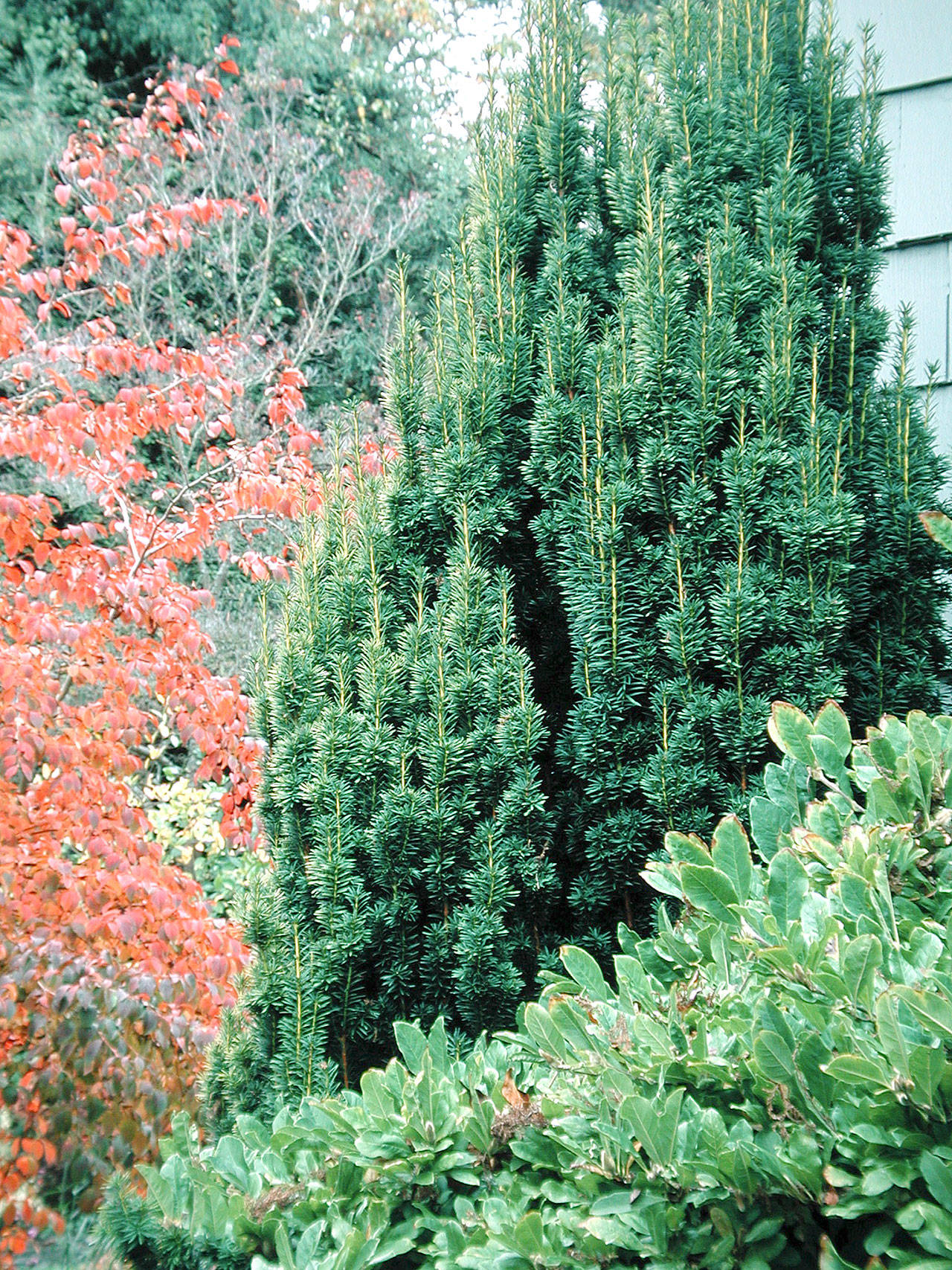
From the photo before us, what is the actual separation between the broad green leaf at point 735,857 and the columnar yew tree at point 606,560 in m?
0.66

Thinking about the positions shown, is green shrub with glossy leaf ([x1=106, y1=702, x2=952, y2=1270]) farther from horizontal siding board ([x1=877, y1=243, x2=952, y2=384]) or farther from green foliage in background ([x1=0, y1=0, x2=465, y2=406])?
green foliage in background ([x1=0, y1=0, x2=465, y2=406])

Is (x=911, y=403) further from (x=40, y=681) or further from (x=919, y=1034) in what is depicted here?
(x=40, y=681)

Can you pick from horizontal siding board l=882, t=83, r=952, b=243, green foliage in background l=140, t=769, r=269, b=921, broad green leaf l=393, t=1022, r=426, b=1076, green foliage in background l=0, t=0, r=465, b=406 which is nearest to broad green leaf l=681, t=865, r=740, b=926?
broad green leaf l=393, t=1022, r=426, b=1076

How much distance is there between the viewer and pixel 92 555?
375cm

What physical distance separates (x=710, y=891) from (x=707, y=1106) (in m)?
0.27

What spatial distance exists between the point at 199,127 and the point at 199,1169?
7290 millimetres

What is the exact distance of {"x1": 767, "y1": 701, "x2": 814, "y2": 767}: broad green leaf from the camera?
159 cm

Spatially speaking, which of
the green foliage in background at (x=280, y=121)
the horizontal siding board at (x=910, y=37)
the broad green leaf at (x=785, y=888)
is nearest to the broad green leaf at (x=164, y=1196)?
the broad green leaf at (x=785, y=888)

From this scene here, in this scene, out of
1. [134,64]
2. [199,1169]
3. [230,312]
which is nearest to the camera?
[199,1169]

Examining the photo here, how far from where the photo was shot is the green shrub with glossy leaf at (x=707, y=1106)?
1080mm

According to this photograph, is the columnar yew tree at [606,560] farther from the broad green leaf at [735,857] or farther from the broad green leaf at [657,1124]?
the broad green leaf at [657,1124]

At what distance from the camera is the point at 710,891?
1.39 meters

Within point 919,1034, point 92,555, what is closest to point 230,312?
point 92,555

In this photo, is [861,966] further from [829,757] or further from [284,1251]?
[284,1251]
